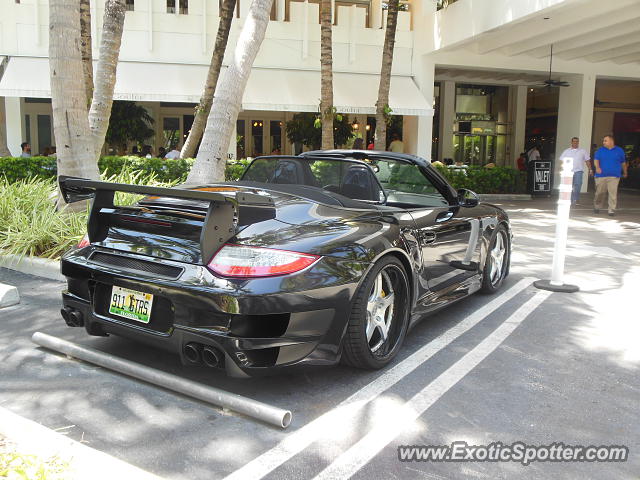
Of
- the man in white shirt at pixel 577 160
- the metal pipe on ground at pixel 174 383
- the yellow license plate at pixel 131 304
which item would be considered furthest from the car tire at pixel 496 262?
the man in white shirt at pixel 577 160

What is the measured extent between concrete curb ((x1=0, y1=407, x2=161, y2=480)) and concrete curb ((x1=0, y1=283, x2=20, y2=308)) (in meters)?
2.72

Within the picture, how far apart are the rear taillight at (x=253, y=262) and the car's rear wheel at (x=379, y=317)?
21.3 inches

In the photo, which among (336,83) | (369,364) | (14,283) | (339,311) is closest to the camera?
(339,311)

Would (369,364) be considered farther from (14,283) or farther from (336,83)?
(336,83)

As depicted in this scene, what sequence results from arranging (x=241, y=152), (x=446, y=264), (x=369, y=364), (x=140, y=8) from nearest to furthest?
(x=369, y=364)
(x=446, y=264)
(x=140, y=8)
(x=241, y=152)

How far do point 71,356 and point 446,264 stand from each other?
9.52 feet

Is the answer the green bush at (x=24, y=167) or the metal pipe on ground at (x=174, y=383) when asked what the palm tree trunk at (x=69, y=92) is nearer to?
the metal pipe on ground at (x=174, y=383)

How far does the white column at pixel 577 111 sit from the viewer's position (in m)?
20.5

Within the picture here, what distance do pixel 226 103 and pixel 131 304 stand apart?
4.97 meters

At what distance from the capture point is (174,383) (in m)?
Answer: 3.43

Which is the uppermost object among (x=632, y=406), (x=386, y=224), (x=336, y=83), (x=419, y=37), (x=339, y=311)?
(x=419, y=37)

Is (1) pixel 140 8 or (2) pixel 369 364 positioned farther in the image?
(1) pixel 140 8

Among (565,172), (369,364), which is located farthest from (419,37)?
(369,364)

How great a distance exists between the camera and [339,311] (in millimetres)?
3412
